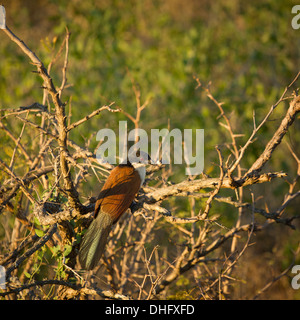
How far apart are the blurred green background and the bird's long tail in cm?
195

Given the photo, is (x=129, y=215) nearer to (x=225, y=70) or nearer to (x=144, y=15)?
(x=225, y=70)

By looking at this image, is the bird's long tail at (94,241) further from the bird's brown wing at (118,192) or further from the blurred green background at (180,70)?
the blurred green background at (180,70)

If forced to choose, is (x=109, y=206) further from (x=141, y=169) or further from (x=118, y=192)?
(x=141, y=169)

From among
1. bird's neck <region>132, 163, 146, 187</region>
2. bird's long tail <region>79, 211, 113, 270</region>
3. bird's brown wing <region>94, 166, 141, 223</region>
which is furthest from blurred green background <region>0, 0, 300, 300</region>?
bird's long tail <region>79, 211, 113, 270</region>

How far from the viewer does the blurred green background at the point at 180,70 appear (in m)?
5.34

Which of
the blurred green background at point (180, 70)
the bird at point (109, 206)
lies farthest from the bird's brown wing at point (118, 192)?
the blurred green background at point (180, 70)

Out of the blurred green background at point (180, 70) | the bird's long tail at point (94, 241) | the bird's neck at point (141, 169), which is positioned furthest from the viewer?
the blurred green background at point (180, 70)

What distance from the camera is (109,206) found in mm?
2711

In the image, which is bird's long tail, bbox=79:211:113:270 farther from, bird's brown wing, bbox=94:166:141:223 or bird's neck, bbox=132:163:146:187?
bird's neck, bbox=132:163:146:187

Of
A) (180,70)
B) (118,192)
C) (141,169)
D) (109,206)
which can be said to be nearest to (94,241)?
(109,206)

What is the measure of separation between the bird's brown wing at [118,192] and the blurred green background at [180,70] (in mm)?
1660

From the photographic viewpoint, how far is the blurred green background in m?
5.34

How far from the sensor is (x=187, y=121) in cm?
579
